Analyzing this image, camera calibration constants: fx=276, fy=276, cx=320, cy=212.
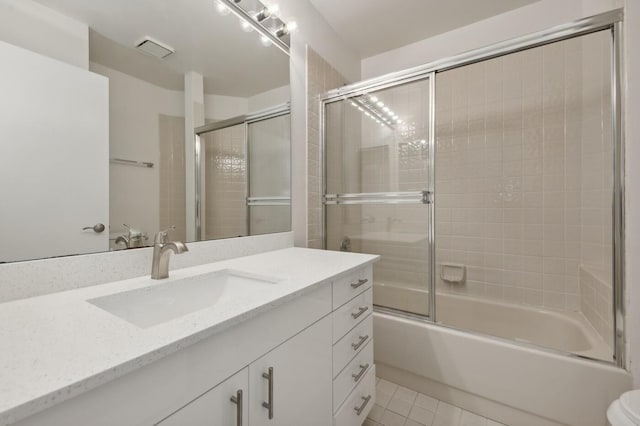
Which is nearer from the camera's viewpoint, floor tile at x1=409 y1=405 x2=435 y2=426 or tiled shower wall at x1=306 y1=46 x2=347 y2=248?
floor tile at x1=409 y1=405 x2=435 y2=426

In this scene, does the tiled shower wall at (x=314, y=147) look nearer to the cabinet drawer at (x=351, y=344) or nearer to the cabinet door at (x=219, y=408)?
the cabinet drawer at (x=351, y=344)

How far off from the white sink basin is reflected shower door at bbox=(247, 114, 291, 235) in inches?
17.5

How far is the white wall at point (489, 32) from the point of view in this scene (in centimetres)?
187

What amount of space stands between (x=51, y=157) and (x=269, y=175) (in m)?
0.98

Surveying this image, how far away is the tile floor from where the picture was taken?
55.3 inches

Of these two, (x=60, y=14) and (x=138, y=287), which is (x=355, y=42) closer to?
(x=60, y=14)

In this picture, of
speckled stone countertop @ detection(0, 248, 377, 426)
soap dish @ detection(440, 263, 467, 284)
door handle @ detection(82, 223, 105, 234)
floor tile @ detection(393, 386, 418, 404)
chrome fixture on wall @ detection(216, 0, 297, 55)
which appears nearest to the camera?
speckled stone countertop @ detection(0, 248, 377, 426)

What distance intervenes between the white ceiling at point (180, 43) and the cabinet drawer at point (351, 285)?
103 centimetres

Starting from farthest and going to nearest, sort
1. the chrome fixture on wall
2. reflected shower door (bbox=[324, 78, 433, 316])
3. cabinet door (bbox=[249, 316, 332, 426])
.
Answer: reflected shower door (bbox=[324, 78, 433, 316]) < the chrome fixture on wall < cabinet door (bbox=[249, 316, 332, 426])

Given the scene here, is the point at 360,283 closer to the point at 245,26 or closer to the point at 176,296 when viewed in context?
the point at 176,296

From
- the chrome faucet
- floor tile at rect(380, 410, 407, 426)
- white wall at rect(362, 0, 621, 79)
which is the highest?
white wall at rect(362, 0, 621, 79)

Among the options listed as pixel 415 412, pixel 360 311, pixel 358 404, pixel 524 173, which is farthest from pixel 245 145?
pixel 524 173

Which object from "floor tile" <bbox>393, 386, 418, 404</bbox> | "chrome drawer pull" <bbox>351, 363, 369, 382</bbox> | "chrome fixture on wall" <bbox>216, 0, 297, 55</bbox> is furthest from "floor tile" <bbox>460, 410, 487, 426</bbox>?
"chrome fixture on wall" <bbox>216, 0, 297, 55</bbox>

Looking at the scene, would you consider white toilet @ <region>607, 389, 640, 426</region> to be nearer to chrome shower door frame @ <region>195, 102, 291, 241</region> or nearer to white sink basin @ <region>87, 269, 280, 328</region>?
white sink basin @ <region>87, 269, 280, 328</region>
